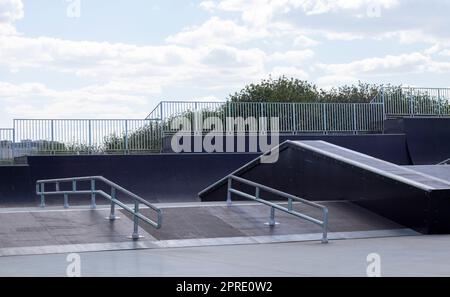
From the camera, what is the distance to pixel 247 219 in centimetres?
1462

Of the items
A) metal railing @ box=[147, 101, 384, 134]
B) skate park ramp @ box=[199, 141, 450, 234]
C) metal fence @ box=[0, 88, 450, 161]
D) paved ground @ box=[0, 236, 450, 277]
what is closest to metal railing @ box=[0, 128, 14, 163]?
metal fence @ box=[0, 88, 450, 161]

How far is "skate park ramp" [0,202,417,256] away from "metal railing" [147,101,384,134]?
1396 centimetres

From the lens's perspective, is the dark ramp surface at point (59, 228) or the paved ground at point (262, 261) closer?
the paved ground at point (262, 261)

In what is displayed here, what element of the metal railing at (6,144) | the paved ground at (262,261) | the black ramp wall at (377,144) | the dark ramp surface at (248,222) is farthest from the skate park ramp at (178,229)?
the black ramp wall at (377,144)

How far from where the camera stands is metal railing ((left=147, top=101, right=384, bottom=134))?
2930 centimetres

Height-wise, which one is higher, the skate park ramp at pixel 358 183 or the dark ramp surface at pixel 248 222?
the skate park ramp at pixel 358 183

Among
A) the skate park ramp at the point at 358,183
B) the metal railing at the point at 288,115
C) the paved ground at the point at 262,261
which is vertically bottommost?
the paved ground at the point at 262,261

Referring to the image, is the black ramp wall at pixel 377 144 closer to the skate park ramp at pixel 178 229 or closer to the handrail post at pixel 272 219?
the skate park ramp at pixel 178 229

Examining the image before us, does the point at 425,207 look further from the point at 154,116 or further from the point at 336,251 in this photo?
the point at 154,116

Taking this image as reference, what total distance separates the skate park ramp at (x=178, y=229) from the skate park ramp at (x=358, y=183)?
286 millimetres

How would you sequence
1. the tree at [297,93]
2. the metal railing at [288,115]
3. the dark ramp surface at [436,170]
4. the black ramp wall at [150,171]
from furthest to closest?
the tree at [297,93]
the metal railing at [288,115]
the black ramp wall at [150,171]
the dark ramp surface at [436,170]

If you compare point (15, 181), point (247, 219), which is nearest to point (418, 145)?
point (15, 181)

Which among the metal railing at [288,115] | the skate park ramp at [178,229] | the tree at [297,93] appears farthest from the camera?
the tree at [297,93]

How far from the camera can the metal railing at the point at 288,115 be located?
29.3 metres
